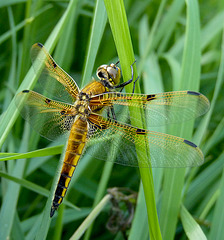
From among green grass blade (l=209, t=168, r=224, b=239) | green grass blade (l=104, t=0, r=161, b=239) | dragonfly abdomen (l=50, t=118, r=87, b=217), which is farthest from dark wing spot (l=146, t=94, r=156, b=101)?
green grass blade (l=209, t=168, r=224, b=239)

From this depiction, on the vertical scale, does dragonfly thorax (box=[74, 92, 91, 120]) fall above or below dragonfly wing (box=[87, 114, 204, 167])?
above

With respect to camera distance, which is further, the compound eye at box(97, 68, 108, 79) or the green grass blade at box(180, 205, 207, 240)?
the compound eye at box(97, 68, 108, 79)

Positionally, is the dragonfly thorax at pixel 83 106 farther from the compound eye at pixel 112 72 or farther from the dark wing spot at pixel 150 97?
the dark wing spot at pixel 150 97

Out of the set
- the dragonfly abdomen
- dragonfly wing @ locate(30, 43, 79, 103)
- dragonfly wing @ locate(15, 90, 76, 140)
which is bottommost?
the dragonfly abdomen

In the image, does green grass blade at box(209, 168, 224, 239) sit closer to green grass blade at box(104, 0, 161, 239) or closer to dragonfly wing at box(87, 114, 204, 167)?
dragonfly wing at box(87, 114, 204, 167)

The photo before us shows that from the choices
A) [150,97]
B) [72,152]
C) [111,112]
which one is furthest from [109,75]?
[72,152]

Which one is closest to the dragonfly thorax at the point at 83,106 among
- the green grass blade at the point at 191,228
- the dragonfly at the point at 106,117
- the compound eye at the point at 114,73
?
the dragonfly at the point at 106,117

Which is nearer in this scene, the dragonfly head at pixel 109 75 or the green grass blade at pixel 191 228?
the green grass blade at pixel 191 228

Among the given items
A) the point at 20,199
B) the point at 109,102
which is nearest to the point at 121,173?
the point at 20,199

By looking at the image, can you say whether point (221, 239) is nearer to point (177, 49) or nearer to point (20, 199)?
point (20, 199)
